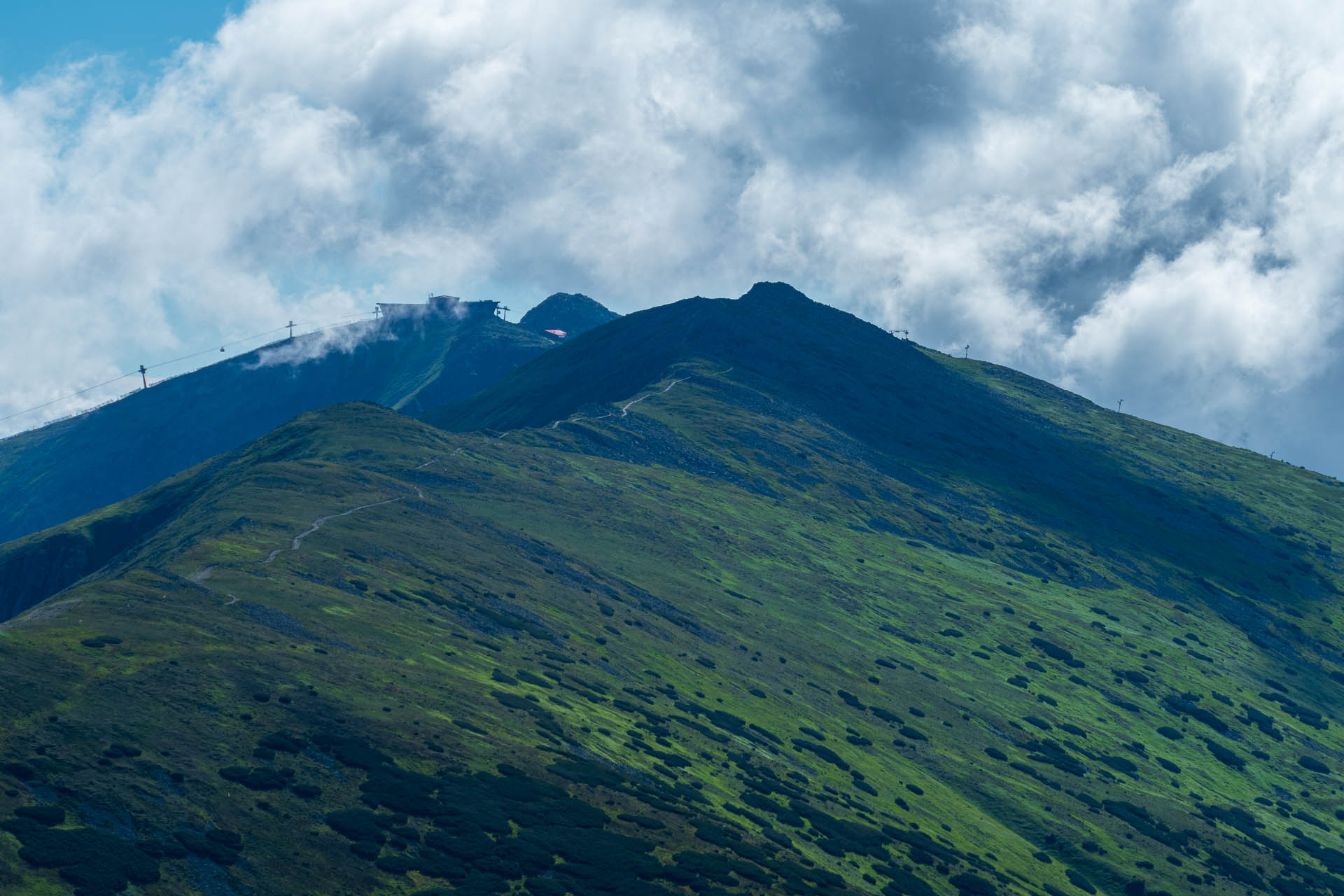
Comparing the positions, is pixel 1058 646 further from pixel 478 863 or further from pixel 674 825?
pixel 478 863

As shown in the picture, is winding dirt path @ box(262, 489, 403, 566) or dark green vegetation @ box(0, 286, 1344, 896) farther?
winding dirt path @ box(262, 489, 403, 566)

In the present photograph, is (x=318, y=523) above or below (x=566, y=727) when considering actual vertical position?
above

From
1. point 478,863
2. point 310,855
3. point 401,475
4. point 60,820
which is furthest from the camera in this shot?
point 401,475

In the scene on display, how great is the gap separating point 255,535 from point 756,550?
9104 centimetres

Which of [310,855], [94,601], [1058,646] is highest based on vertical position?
[1058,646]

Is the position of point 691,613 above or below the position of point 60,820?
above

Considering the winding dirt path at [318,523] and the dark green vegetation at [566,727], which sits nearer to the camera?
the dark green vegetation at [566,727]

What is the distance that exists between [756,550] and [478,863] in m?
131

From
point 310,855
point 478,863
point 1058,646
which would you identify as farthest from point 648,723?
point 1058,646

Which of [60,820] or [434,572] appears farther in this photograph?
[434,572]

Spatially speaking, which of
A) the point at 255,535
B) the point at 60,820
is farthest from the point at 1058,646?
the point at 60,820

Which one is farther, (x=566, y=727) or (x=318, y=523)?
(x=318, y=523)

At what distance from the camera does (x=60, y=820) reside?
2397 inches

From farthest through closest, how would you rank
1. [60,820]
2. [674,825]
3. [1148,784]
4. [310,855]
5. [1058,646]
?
[1058,646] < [1148,784] < [674,825] < [310,855] < [60,820]
